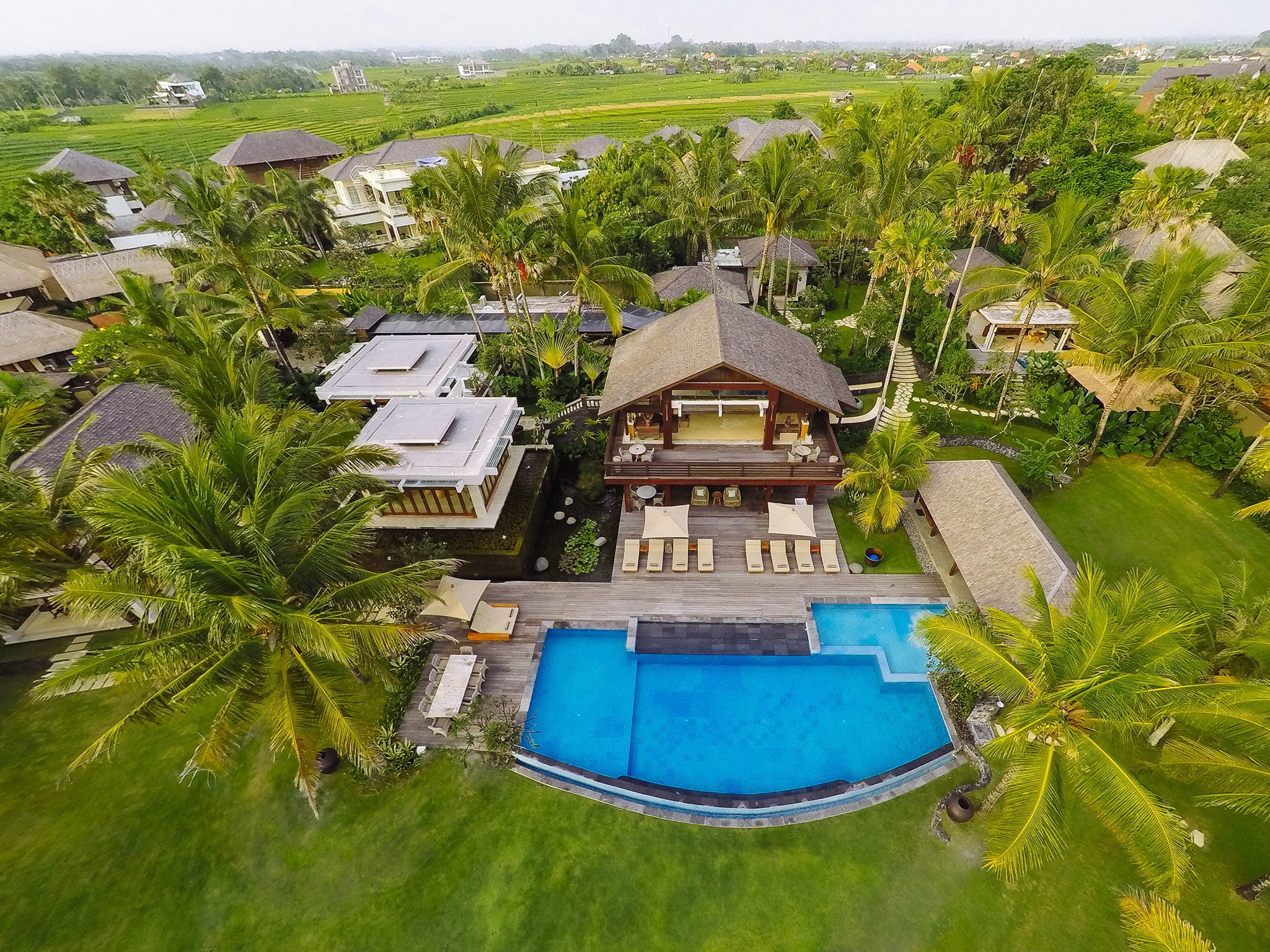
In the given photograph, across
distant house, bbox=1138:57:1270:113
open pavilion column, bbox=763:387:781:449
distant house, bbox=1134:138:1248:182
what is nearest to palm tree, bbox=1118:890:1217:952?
open pavilion column, bbox=763:387:781:449

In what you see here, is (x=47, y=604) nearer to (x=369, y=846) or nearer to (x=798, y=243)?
(x=369, y=846)

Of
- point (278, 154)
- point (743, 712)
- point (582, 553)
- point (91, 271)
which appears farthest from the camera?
point (278, 154)

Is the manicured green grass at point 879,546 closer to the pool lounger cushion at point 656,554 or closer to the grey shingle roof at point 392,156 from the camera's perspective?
the pool lounger cushion at point 656,554

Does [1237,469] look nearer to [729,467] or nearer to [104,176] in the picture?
[729,467]

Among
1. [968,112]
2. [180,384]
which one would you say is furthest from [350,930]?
[968,112]

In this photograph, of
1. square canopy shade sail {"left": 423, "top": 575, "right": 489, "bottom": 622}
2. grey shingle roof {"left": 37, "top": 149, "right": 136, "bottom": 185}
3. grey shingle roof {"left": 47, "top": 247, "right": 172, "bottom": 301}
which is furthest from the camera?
grey shingle roof {"left": 37, "top": 149, "right": 136, "bottom": 185}

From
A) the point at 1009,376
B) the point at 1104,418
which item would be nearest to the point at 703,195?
the point at 1009,376

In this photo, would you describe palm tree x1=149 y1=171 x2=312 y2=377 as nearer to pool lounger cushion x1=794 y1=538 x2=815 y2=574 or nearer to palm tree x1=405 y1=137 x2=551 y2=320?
palm tree x1=405 y1=137 x2=551 y2=320

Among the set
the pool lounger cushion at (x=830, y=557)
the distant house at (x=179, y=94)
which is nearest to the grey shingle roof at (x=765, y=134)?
the pool lounger cushion at (x=830, y=557)
